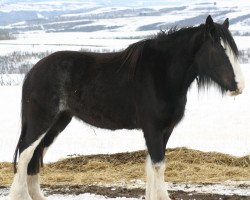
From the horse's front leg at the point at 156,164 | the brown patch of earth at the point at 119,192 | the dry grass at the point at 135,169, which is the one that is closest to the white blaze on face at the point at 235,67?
the horse's front leg at the point at 156,164

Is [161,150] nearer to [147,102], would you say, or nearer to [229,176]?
[147,102]

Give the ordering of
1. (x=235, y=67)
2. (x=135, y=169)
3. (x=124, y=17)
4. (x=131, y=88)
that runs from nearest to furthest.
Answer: (x=235, y=67)
(x=131, y=88)
(x=135, y=169)
(x=124, y=17)

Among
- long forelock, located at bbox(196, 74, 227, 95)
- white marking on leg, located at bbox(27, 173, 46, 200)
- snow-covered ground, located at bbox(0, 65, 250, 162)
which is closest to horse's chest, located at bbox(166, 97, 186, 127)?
long forelock, located at bbox(196, 74, 227, 95)

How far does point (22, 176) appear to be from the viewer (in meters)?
5.91

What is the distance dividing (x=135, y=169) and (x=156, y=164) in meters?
2.60

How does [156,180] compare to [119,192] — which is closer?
[156,180]

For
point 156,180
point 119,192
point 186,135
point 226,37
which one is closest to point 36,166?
point 119,192

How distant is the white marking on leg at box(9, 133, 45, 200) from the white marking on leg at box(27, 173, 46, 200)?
0.20 meters

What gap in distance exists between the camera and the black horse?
5.18 metres

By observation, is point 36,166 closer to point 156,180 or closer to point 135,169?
point 156,180

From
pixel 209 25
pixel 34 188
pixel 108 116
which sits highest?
pixel 209 25

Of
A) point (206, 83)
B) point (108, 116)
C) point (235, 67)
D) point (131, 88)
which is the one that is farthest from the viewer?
point (108, 116)

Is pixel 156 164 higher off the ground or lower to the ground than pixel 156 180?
higher

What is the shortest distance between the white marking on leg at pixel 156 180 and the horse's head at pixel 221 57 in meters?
1.15
